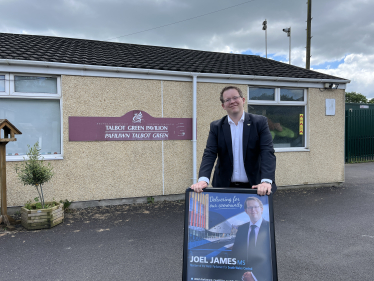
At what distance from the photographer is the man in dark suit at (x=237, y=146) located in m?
2.35

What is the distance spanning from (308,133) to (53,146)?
6313 mm

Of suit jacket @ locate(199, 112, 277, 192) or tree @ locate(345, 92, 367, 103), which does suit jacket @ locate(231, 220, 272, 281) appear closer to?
suit jacket @ locate(199, 112, 277, 192)

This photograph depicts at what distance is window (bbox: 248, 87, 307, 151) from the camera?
7078mm

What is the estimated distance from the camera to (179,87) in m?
6.34

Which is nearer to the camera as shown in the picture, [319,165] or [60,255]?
[60,255]

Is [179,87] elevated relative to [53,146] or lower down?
elevated

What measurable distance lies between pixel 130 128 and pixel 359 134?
10.9 m

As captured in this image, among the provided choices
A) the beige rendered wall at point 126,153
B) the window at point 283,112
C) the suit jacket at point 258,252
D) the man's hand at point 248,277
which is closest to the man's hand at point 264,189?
the suit jacket at point 258,252

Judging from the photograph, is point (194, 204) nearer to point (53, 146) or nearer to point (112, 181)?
point (112, 181)

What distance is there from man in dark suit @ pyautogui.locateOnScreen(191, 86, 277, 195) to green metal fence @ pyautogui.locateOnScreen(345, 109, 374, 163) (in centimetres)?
1151

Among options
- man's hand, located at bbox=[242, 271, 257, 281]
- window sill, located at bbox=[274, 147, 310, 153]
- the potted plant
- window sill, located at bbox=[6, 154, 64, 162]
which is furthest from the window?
man's hand, located at bbox=[242, 271, 257, 281]

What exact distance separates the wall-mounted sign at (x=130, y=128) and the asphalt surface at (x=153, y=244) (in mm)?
1512

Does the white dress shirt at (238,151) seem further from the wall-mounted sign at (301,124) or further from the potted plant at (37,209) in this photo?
the wall-mounted sign at (301,124)

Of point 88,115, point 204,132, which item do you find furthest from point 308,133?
point 88,115
